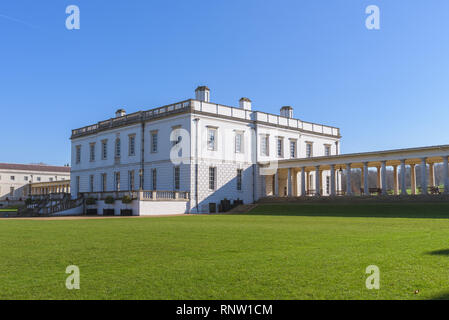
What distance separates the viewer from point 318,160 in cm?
4091

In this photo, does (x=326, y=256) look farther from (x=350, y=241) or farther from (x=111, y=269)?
(x=111, y=269)

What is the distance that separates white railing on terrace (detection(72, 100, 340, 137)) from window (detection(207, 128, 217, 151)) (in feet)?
5.88

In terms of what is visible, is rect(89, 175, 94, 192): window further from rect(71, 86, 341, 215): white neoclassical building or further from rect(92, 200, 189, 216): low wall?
rect(92, 200, 189, 216): low wall

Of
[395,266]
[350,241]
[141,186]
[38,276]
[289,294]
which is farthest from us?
[141,186]

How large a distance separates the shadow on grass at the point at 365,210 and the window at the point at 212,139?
728 centimetres

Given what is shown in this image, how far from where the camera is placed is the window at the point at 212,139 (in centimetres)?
4057

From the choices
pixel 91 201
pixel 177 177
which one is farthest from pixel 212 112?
pixel 91 201

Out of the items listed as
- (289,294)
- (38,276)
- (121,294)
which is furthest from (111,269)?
(289,294)

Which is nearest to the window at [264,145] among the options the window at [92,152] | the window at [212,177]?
the window at [212,177]

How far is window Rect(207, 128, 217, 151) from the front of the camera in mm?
40569

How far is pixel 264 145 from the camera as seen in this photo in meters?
45.4

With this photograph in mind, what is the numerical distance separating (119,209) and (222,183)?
10200 mm

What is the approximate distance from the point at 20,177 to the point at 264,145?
71.2 metres

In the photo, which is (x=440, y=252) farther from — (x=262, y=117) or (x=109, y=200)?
(x=262, y=117)
